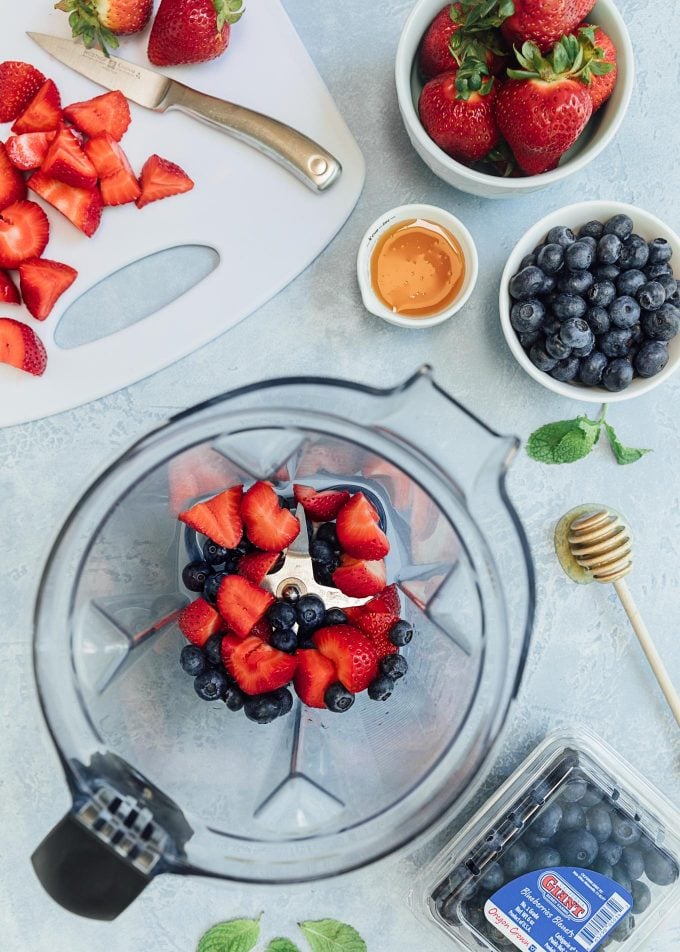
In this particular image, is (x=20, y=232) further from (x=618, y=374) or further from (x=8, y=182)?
(x=618, y=374)

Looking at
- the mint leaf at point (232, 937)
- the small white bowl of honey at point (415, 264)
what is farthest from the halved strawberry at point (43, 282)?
the mint leaf at point (232, 937)

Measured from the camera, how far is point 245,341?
1.00 m

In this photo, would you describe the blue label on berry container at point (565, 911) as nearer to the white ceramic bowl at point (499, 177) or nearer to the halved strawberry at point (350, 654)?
the halved strawberry at point (350, 654)

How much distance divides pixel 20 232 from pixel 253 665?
1.73 ft

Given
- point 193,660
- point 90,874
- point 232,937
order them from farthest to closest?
point 232,937, point 193,660, point 90,874

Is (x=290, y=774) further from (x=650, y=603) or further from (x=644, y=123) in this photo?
(x=644, y=123)

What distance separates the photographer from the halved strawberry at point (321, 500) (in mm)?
929

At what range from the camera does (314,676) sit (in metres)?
0.89

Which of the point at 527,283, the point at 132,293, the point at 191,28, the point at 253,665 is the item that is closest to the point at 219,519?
the point at 253,665

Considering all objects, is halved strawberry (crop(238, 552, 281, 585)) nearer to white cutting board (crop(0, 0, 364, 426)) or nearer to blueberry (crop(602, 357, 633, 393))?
white cutting board (crop(0, 0, 364, 426))

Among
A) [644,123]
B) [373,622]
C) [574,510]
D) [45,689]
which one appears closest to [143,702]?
[45,689]

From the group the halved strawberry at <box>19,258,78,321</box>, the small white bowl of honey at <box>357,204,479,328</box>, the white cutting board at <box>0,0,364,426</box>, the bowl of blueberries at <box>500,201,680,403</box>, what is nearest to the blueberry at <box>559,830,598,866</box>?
the bowl of blueberries at <box>500,201,680,403</box>

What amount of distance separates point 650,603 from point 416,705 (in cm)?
31

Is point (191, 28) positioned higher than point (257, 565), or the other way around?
point (191, 28)
